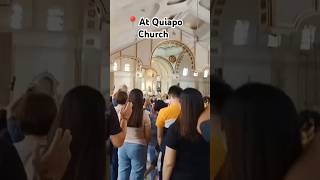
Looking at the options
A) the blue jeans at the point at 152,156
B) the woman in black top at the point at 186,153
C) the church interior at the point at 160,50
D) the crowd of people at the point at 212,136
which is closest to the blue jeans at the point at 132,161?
the blue jeans at the point at 152,156

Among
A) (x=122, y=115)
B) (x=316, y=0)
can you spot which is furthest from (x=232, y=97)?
(x=122, y=115)

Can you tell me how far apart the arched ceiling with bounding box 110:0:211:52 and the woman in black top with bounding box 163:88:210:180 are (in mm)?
1304

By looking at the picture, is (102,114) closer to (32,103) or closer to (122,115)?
(32,103)

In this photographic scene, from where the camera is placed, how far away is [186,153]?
7.27 ft

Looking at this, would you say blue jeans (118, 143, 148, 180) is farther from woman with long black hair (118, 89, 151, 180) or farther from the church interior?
the church interior

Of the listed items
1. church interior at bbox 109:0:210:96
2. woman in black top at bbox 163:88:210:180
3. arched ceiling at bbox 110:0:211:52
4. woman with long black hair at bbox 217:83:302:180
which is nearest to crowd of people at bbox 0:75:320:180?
woman with long black hair at bbox 217:83:302:180

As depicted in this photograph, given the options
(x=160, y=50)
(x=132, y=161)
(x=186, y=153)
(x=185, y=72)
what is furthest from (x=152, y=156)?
(x=186, y=153)

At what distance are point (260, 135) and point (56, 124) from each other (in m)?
0.67

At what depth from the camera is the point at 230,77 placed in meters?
1.39

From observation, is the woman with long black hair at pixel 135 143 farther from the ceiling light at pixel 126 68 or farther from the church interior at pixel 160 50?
the ceiling light at pixel 126 68

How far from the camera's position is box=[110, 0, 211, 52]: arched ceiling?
135 inches

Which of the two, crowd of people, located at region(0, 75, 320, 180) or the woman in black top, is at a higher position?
crowd of people, located at region(0, 75, 320, 180)

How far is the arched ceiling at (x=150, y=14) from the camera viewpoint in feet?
11.3

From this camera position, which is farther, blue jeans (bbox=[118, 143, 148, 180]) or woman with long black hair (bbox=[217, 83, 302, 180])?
blue jeans (bbox=[118, 143, 148, 180])
